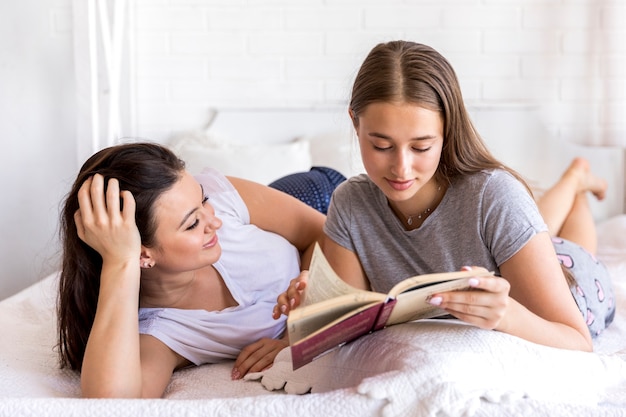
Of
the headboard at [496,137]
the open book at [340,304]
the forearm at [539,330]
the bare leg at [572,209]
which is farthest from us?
the headboard at [496,137]

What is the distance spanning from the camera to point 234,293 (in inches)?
64.5

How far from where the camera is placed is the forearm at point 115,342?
129 centimetres

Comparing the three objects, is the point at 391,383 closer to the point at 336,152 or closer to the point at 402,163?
the point at 402,163

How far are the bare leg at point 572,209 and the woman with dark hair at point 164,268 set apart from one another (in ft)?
2.58

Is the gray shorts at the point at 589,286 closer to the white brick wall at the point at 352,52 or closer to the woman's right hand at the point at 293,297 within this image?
the woman's right hand at the point at 293,297

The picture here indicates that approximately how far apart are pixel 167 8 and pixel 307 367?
2046mm

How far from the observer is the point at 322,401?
1.08 metres

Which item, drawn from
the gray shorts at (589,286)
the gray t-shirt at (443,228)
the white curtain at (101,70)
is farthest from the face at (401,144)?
the white curtain at (101,70)

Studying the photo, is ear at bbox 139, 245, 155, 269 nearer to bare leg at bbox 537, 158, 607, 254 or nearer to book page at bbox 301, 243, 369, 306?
book page at bbox 301, 243, 369, 306

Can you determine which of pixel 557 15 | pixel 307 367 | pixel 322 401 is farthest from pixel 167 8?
pixel 322 401

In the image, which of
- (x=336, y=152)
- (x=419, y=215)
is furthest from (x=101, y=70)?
(x=419, y=215)

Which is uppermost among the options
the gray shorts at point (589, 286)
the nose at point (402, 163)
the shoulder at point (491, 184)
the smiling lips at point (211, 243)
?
the nose at point (402, 163)

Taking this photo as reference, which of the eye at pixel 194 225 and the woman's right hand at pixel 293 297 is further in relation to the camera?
the eye at pixel 194 225

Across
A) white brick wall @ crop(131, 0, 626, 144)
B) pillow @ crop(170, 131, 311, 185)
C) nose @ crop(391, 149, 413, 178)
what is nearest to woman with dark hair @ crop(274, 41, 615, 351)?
nose @ crop(391, 149, 413, 178)
